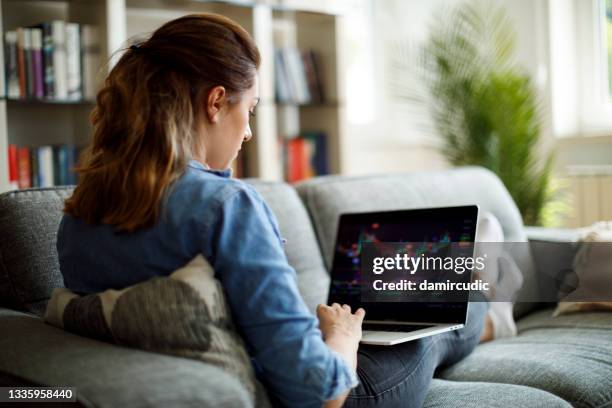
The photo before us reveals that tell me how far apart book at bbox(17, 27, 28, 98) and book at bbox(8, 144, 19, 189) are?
7.6 inches

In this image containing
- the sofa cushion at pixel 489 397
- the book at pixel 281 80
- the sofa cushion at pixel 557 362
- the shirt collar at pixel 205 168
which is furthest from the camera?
the book at pixel 281 80

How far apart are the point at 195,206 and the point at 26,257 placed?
0.55m

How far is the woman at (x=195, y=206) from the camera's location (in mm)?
1012

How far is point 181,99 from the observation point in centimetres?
109

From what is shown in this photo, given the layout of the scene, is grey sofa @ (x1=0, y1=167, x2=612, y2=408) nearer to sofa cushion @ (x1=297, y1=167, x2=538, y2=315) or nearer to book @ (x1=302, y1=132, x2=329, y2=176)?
sofa cushion @ (x1=297, y1=167, x2=538, y2=315)

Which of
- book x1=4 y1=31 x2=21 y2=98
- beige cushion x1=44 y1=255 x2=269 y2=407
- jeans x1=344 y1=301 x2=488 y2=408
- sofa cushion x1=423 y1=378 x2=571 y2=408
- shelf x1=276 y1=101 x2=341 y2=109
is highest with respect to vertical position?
book x1=4 y1=31 x2=21 y2=98

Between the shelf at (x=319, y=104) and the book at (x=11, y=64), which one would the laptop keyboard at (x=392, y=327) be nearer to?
the book at (x=11, y=64)

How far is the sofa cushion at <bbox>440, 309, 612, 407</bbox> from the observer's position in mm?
1541

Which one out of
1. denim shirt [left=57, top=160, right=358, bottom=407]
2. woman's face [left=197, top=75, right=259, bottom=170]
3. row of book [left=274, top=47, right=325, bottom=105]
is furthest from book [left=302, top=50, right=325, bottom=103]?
denim shirt [left=57, top=160, right=358, bottom=407]

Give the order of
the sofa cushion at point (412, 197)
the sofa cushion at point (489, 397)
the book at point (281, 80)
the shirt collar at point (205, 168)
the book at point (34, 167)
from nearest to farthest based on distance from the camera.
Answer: the shirt collar at point (205, 168)
the sofa cushion at point (489, 397)
the sofa cushion at point (412, 197)
the book at point (34, 167)
the book at point (281, 80)

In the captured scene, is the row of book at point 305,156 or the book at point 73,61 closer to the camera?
the book at point 73,61

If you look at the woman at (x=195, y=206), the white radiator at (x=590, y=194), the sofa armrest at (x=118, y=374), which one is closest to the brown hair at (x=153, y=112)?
the woman at (x=195, y=206)

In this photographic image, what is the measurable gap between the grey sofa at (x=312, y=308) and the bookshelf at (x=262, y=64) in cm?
102

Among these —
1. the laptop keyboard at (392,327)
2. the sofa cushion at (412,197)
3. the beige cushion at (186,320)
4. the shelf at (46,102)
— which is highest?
the shelf at (46,102)
